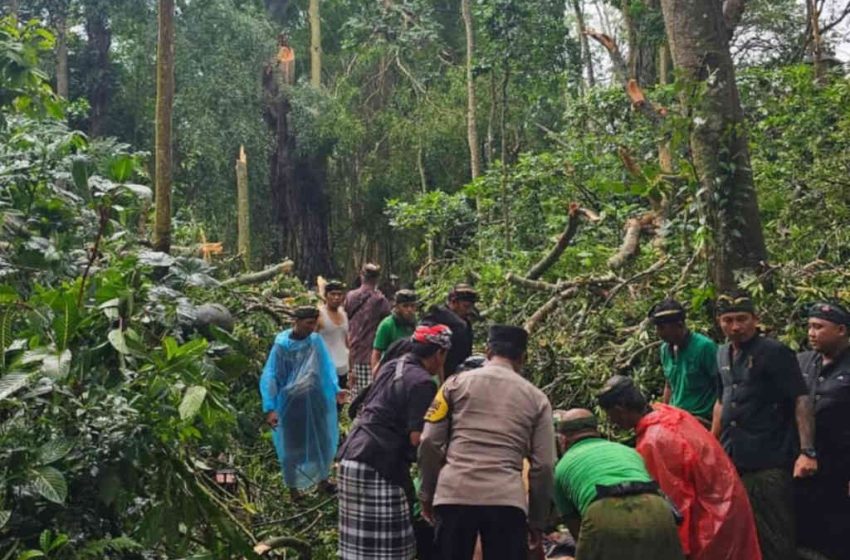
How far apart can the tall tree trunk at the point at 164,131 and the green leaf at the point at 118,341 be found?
4.06 metres

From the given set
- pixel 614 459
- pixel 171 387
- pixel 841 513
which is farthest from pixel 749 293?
pixel 171 387

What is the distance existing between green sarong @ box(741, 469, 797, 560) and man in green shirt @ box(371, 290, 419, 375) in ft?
10.1

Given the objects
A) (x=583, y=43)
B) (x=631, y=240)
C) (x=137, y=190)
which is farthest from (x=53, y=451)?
(x=583, y=43)

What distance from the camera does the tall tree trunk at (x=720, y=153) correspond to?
21.0 ft

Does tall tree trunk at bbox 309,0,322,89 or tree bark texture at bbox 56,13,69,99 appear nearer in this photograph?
tree bark texture at bbox 56,13,69,99

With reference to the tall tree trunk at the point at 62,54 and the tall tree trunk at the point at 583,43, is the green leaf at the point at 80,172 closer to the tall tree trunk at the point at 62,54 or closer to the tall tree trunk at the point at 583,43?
the tall tree trunk at the point at 583,43

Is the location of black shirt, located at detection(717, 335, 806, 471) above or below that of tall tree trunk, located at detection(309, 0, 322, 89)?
below

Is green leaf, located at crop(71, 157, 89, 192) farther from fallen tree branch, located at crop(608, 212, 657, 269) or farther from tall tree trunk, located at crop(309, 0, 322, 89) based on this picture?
tall tree trunk, located at crop(309, 0, 322, 89)

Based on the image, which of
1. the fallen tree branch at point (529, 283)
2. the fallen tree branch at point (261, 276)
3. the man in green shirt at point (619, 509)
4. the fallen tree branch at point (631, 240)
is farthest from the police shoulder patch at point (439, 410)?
the fallen tree branch at point (261, 276)

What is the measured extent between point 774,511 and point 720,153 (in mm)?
2590

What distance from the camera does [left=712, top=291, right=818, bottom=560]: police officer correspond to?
480 centimetres

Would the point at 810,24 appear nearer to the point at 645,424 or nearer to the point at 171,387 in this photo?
the point at 645,424

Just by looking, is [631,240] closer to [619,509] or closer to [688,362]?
[688,362]

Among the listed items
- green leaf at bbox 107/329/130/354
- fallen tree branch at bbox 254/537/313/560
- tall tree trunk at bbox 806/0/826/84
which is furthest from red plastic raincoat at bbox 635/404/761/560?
tall tree trunk at bbox 806/0/826/84
